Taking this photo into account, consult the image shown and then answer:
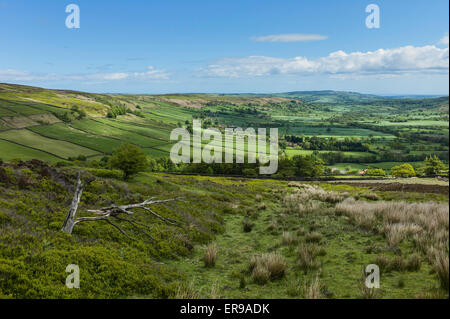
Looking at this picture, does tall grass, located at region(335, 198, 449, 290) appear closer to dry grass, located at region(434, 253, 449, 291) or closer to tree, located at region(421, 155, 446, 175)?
dry grass, located at region(434, 253, 449, 291)

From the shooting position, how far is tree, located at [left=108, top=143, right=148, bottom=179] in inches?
1353

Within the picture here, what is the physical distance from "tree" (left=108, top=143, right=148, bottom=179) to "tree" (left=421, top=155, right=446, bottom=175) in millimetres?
32423

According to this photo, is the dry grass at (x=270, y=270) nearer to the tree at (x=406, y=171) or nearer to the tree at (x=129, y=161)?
the tree at (x=406, y=171)

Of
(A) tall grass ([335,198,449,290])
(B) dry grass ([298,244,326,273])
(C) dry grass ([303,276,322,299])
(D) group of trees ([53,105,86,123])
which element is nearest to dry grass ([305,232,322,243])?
(B) dry grass ([298,244,326,273])

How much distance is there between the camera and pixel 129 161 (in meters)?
34.3

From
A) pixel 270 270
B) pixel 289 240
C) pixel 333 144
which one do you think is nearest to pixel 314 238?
pixel 289 240

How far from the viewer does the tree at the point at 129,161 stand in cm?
3438

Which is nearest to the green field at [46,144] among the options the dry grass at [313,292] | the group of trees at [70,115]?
the group of trees at [70,115]

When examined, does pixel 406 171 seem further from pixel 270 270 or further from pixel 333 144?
pixel 333 144

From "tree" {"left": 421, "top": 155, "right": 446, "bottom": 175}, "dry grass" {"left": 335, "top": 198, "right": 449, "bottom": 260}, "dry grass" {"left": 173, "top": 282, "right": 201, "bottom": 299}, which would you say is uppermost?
"tree" {"left": 421, "top": 155, "right": 446, "bottom": 175}

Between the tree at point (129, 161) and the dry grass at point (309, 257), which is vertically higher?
the tree at point (129, 161)

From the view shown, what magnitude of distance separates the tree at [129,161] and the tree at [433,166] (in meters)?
32.4
